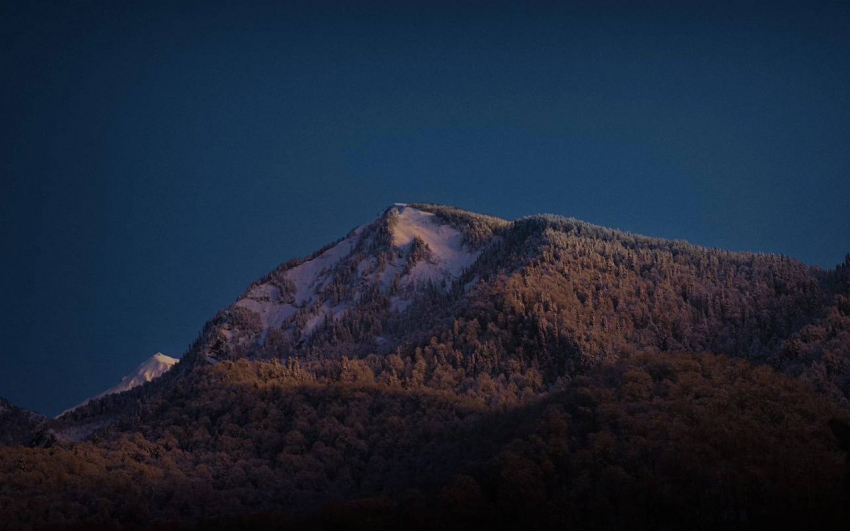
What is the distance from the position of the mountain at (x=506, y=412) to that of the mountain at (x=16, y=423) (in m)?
8.26

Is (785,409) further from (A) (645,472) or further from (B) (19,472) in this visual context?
(B) (19,472)

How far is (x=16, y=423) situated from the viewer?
607 feet

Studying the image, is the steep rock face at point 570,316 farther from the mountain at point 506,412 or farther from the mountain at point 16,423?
the mountain at point 16,423

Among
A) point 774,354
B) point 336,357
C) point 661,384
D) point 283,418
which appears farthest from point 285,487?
point 774,354

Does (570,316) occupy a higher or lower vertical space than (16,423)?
higher

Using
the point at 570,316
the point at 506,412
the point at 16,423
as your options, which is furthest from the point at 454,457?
the point at 16,423

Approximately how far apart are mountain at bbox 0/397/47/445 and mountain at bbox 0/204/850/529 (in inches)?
325

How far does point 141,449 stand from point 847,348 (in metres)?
134

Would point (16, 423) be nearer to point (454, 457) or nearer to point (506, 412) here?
point (454, 457)

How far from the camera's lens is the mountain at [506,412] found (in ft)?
298

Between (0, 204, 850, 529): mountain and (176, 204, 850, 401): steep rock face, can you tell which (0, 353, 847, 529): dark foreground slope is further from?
(176, 204, 850, 401): steep rock face

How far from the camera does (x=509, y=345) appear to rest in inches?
6353

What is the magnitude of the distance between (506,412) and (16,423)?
452ft

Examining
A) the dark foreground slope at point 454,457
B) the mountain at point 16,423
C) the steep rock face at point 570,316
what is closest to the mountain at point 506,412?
the dark foreground slope at point 454,457
